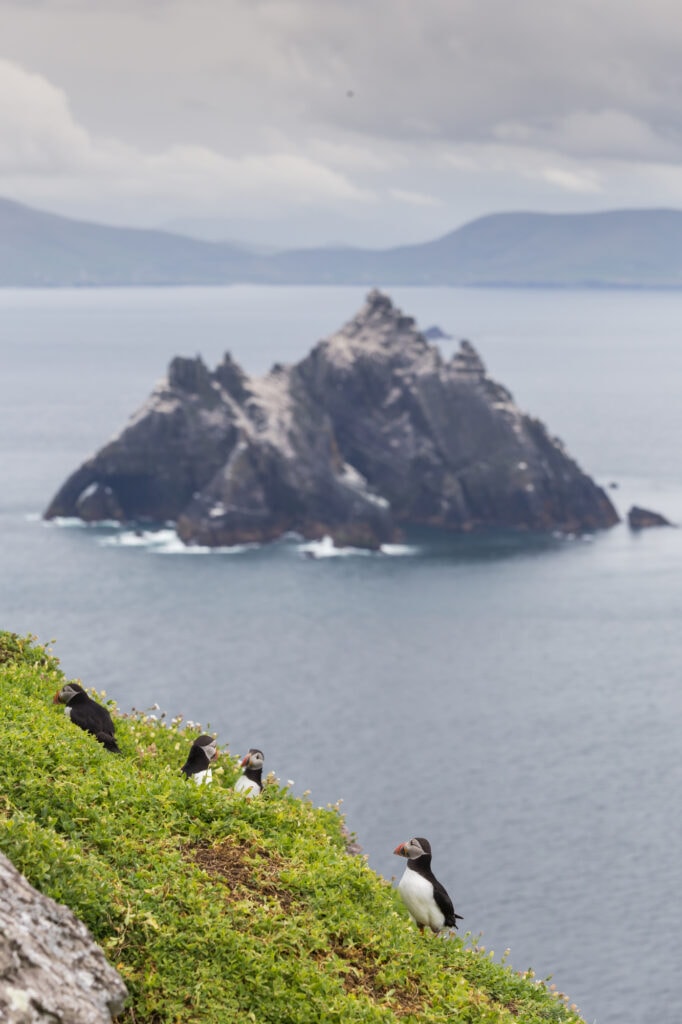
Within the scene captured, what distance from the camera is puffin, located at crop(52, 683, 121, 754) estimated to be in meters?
19.9

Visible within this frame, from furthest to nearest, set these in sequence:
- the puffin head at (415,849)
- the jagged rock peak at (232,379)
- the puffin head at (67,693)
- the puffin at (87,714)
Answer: the jagged rock peak at (232,379) < the puffin head at (67,693) < the puffin at (87,714) < the puffin head at (415,849)

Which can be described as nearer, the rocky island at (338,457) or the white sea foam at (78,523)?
the rocky island at (338,457)

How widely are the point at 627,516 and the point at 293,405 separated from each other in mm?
49230

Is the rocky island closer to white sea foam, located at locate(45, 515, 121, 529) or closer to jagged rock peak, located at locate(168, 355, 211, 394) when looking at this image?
jagged rock peak, located at locate(168, 355, 211, 394)

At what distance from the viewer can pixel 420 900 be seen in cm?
1784

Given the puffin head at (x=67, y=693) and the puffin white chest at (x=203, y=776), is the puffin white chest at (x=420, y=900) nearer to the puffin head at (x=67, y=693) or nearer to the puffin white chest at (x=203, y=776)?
the puffin white chest at (x=203, y=776)

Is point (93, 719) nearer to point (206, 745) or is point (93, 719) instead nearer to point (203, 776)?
point (206, 745)

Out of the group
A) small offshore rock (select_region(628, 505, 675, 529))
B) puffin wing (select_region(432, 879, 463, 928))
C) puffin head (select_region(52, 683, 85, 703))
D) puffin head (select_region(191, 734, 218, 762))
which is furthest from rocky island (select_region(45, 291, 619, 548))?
puffin wing (select_region(432, 879, 463, 928))

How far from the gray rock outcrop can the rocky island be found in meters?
137

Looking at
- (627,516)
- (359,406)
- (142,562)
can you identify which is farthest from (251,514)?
(627,516)

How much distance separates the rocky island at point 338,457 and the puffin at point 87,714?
130822 millimetres

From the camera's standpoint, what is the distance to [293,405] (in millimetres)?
164875

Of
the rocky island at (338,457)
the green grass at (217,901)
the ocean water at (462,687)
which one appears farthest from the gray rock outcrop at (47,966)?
the rocky island at (338,457)

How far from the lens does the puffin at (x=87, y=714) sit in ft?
65.3
